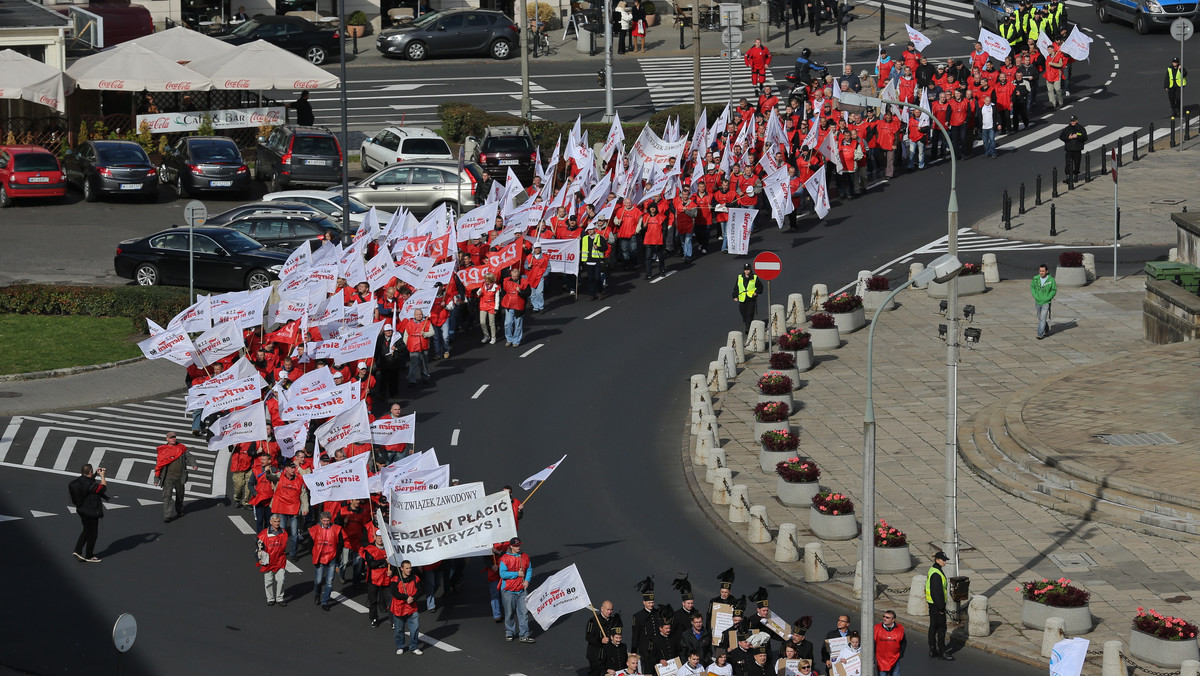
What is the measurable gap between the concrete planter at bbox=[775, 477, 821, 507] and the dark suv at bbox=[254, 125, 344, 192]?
2354 cm

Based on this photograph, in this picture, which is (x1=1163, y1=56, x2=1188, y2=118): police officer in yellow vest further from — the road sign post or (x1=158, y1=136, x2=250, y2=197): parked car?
the road sign post

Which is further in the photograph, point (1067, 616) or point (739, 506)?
point (739, 506)

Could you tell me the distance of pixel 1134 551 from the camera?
26.5 metres

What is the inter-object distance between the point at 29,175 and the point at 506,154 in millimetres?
13232

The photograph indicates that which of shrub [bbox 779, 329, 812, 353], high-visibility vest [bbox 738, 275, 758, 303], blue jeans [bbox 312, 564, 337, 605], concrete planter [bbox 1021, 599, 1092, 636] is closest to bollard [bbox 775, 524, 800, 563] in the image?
concrete planter [bbox 1021, 599, 1092, 636]

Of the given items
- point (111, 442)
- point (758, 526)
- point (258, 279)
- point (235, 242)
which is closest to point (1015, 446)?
point (758, 526)

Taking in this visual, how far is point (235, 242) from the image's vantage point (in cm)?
4034

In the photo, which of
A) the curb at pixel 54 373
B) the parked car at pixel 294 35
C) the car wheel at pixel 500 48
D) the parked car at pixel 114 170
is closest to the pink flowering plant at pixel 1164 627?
the curb at pixel 54 373

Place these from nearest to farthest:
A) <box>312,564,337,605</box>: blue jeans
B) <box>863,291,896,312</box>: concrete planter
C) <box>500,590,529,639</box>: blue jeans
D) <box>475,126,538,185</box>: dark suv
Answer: <box>500,590,529,639</box>: blue jeans → <box>312,564,337,605</box>: blue jeans → <box>863,291,896,312</box>: concrete planter → <box>475,126,538,185</box>: dark suv

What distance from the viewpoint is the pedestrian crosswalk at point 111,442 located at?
30.3 m

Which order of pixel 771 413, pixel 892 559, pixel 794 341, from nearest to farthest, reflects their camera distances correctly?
pixel 892 559 < pixel 771 413 < pixel 794 341

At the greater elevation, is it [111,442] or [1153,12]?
[1153,12]

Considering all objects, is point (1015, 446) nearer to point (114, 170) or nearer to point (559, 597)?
point (559, 597)

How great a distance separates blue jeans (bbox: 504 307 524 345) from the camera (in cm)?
3634
